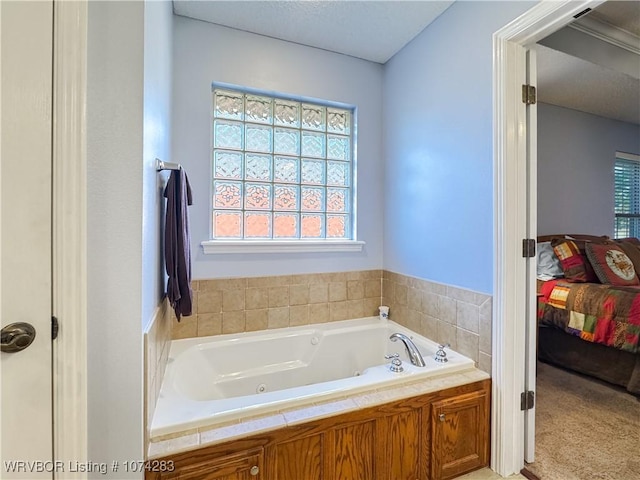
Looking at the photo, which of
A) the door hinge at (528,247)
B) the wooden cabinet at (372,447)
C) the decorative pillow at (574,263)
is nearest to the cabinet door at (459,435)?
the wooden cabinet at (372,447)

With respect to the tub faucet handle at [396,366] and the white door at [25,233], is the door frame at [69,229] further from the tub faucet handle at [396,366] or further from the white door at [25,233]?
the tub faucet handle at [396,366]

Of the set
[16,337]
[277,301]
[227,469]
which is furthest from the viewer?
[277,301]

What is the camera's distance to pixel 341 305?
2.40 metres

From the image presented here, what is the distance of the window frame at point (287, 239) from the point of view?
2094 millimetres

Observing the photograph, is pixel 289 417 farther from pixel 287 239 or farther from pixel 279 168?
pixel 279 168

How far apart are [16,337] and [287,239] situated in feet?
5.50

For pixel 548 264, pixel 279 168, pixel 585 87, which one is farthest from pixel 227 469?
pixel 585 87

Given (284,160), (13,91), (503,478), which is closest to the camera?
(13,91)

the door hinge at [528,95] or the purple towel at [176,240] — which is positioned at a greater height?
the door hinge at [528,95]

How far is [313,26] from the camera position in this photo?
206 cm

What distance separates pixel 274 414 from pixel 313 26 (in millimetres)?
2389

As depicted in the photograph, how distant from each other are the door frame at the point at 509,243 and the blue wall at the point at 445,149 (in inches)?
2.5

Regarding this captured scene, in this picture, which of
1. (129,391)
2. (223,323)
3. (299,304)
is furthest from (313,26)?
(129,391)

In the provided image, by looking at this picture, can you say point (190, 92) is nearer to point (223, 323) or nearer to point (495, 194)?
point (223, 323)
